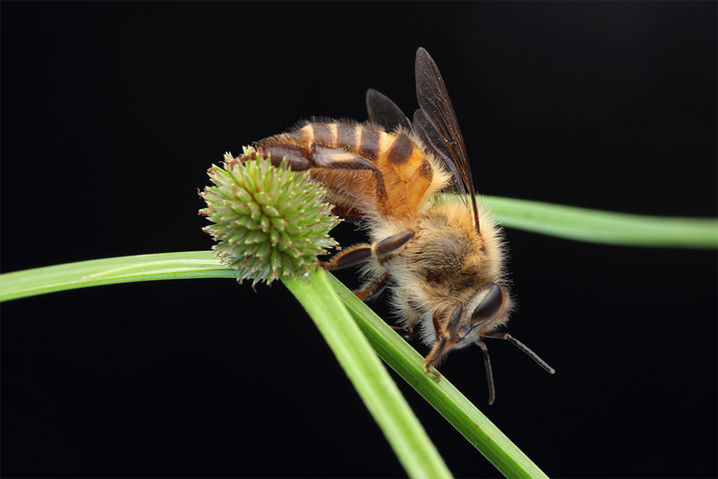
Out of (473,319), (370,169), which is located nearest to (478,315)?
(473,319)

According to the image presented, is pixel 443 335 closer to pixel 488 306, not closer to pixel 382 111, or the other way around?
pixel 488 306

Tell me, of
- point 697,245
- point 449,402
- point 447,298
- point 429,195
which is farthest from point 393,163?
point 697,245

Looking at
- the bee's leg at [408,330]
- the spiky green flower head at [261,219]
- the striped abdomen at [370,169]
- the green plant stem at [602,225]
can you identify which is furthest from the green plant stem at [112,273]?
the green plant stem at [602,225]

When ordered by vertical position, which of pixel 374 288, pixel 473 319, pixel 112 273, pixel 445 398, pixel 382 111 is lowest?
pixel 445 398

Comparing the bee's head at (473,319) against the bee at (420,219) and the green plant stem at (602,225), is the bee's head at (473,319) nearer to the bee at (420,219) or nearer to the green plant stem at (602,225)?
the bee at (420,219)

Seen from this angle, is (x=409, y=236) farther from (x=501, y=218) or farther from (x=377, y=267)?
(x=501, y=218)
